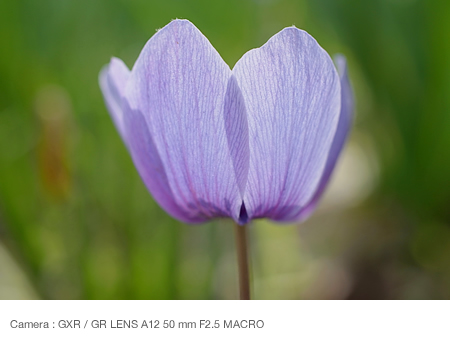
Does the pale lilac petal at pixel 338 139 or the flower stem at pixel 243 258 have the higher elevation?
the pale lilac petal at pixel 338 139

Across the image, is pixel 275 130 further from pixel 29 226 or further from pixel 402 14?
pixel 402 14

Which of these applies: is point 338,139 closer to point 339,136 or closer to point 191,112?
point 339,136

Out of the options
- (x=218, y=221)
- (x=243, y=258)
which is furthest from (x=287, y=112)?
(x=218, y=221)

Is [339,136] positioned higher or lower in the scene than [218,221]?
higher

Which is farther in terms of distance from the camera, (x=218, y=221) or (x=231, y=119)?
(x=218, y=221)

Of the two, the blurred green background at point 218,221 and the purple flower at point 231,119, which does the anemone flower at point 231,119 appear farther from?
the blurred green background at point 218,221

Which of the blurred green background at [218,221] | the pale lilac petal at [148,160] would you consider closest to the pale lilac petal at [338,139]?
the pale lilac petal at [148,160]
